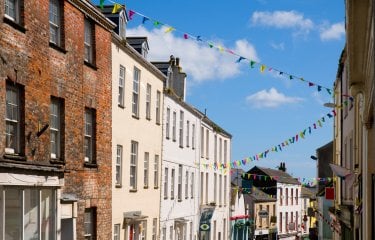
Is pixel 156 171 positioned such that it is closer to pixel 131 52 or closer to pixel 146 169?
pixel 146 169

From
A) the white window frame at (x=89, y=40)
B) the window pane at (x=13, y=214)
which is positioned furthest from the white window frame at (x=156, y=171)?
the window pane at (x=13, y=214)

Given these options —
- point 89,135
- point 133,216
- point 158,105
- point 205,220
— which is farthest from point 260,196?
point 89,135

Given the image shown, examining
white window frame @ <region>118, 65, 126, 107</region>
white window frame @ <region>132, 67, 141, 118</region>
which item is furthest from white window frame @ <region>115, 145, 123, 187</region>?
white window frame @ <region>132, 67, 141, 118</region>

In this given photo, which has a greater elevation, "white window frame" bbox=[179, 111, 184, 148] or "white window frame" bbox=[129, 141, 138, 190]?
"white window frame" bbox=[179, 111, 184, 148]

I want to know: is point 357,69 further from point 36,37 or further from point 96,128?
point 96,128

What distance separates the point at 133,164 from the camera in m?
25.5

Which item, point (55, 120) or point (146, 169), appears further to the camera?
point (146, 169)

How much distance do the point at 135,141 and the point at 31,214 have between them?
10593 millimetres

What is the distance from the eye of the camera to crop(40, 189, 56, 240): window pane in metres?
15.6

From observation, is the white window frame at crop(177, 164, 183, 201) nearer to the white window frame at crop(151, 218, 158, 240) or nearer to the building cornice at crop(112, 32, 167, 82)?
the white window frame at crop(151, 218, 158, 240)

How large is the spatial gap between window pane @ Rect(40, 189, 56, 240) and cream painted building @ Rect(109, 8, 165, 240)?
6505 millimetres

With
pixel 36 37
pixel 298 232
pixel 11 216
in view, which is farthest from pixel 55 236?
pixel 298 232

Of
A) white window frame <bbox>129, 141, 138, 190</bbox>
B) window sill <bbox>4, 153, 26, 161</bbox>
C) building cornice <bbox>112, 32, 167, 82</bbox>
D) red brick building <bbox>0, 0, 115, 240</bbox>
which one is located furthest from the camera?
white window frame <bbox>129, 141, 138, 190</bbox>

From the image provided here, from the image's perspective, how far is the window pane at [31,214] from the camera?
1477 centimetres
